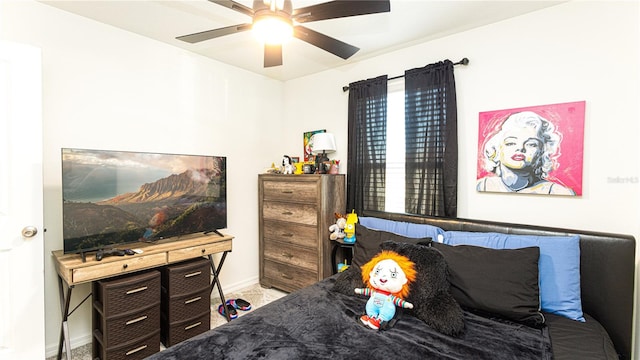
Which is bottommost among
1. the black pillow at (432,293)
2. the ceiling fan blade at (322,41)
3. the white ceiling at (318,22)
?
the black pillow at (432,293)

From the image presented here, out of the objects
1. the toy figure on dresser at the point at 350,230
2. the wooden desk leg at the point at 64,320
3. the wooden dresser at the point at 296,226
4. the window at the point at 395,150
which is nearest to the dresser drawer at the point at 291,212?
the wooden dresser at the point at 296,226

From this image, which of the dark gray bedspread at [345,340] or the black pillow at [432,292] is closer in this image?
the dark gray bedspread at [345,340]

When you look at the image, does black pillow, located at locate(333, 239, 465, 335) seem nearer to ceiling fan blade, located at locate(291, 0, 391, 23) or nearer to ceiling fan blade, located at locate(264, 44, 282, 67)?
ceiling fan blade, located at locate(291, 0, 391, 23)

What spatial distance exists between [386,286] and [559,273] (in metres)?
1.06

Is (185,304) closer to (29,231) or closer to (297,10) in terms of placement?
(29,231)

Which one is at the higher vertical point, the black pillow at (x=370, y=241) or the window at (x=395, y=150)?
the window at (x=395, y=150)

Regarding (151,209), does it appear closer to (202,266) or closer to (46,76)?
(202,266)

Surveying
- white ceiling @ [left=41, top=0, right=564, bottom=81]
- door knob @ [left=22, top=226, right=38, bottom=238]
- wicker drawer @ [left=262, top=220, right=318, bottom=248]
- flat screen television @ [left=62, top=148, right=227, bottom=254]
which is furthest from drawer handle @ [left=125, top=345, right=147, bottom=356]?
white ceiling @ [left=41, top=0, right=564, bottom=81]

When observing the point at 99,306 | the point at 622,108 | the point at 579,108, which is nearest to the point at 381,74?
the point at 579,108

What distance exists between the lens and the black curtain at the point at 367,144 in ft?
10.1

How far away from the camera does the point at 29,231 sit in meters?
1.92

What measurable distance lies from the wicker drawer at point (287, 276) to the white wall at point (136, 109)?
0.27m

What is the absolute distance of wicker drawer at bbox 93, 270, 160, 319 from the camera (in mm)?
2025

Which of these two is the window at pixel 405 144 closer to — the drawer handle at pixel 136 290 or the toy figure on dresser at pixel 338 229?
the toy figure on dresser at pixel 338 229
